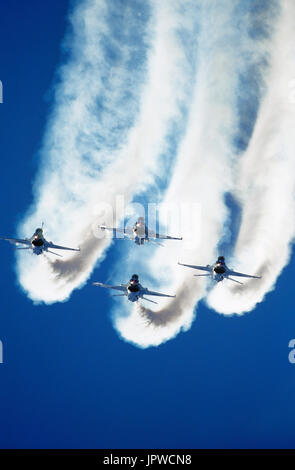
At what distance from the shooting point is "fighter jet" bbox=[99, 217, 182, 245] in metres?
75.4

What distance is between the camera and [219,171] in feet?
233

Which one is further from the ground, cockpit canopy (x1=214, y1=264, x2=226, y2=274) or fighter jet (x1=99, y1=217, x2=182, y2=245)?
fighter jet (x1=99, y1=217, x2=182, y2=245)

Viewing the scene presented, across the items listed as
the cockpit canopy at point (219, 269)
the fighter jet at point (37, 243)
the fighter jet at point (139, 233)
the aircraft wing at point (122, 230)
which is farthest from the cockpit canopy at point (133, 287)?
the cockpit canopy at point (219, 269)

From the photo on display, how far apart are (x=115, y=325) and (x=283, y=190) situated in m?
37.0

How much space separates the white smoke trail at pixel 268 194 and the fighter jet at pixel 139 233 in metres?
11.9

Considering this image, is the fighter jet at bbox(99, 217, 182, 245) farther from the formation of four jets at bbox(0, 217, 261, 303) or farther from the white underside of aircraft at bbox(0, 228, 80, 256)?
the white underside of aircraft at bbox(0, 228, 80, 256)

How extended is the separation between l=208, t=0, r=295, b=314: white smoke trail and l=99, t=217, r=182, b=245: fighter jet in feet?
38.9

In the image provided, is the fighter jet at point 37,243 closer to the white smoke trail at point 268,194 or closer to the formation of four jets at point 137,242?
the formation of four jets at point 137,242

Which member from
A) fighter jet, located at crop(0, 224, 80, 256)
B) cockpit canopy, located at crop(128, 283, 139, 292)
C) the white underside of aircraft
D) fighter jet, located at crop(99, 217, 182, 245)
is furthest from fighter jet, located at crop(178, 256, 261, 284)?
fighter jet, located at crop(0, 224, 80, 256)

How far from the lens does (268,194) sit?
7044 centimetres

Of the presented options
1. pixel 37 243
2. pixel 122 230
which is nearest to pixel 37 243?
pixel 37 243

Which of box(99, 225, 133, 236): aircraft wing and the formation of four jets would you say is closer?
the formation of four jets

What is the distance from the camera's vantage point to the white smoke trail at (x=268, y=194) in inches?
2539

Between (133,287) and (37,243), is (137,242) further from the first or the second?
(37,243)
